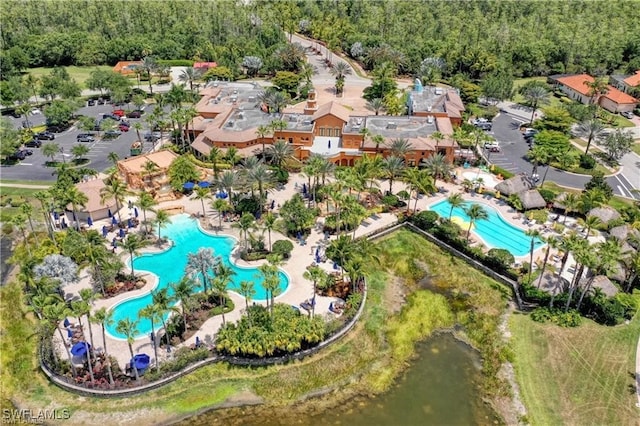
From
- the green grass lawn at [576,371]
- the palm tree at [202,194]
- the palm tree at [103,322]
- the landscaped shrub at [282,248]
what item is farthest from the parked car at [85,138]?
the green grass lawn at [576,371]

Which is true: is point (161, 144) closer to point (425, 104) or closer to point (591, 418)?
point (425, 104)

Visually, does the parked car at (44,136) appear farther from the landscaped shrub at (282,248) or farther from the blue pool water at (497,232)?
the blue pool water at (497,232)

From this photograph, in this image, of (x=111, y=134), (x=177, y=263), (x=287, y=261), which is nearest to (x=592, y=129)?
(x=287, y=261)

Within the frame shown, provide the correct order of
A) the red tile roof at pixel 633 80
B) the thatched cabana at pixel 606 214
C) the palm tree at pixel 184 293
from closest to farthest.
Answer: the palm tree at pixel 184 293, the thatched cabana at pixel 606 214, the red tile roof at pixel 633 80

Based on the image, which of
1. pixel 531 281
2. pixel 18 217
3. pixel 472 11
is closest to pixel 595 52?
pixel 472 11

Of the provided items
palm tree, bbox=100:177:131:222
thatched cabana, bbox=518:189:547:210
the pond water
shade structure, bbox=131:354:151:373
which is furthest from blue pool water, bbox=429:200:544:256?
shade structure, bbox=131:354:151:373

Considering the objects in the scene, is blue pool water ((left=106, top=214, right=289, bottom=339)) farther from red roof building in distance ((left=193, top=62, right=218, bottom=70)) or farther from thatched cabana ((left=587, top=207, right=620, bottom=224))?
red roof building in distance ((left=193, top=62, right=218, bottom=70))
